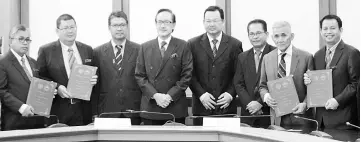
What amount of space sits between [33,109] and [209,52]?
5.60 ft

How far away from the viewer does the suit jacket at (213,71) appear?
510 cm

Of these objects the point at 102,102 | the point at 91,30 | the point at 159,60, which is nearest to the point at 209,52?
the point at 159,60

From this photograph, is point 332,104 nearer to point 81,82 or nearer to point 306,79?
point 306,79

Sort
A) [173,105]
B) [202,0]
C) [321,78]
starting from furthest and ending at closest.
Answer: [202,0]
[173,105]
[321,78]

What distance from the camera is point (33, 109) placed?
188 inches

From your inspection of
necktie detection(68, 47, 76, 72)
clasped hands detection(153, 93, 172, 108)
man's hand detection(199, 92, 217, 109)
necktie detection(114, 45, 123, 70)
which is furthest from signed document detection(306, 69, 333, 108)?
necktie detection(68, 47, 76, 72)

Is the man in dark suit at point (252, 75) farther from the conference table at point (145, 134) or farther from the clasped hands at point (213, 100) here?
the conference table at point (145, 134)

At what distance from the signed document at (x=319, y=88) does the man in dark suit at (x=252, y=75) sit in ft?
1.81

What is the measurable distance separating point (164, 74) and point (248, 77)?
31.0 inches

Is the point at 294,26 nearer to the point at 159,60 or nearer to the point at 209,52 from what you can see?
the point at 209,52

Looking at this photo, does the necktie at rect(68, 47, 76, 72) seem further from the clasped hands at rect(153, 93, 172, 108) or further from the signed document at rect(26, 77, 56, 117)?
the clasped hands at rect(153, 93, 172, 108)

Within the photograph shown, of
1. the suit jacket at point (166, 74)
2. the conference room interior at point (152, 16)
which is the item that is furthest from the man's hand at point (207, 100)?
the conference room interior at point (152, 16)

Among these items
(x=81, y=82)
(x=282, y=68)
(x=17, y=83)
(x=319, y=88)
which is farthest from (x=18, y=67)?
(x=319, y=88)

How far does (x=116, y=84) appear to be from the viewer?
5.11 m
